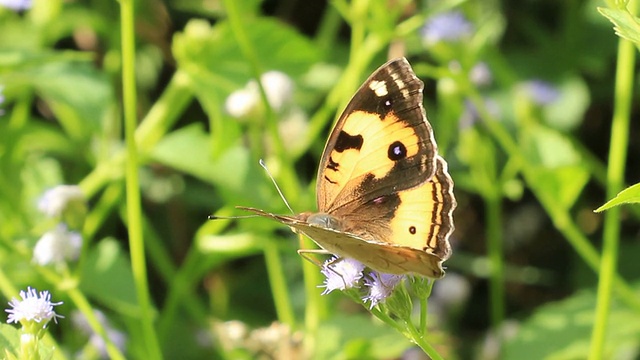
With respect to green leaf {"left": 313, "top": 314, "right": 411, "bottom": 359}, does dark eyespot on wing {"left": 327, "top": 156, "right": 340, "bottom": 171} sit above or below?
above

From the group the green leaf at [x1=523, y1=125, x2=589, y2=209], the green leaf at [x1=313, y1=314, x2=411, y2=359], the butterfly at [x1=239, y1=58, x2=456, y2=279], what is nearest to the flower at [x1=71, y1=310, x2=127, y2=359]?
the green leaf at [x1=313, y1=314, x2=411, y2=359]

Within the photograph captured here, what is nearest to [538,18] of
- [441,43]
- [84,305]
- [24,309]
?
[441,43]

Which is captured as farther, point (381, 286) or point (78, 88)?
point (78, 88)

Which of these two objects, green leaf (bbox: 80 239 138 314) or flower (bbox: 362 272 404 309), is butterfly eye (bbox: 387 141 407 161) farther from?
green leaf (bbox: 80 239 138 314)

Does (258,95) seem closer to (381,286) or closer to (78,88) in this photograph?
(78,88)

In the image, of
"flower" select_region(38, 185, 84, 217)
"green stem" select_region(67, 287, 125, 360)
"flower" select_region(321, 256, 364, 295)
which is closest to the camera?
"flower" select_region(321, 256, 364, 295)

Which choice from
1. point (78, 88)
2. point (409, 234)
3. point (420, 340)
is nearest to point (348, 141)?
point (409, 234)

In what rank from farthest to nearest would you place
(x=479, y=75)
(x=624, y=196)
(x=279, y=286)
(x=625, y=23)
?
(x=479, y=75), (x=279, y=286), (x=625, y=23), (x=624, y=196)
